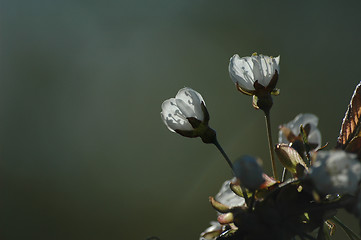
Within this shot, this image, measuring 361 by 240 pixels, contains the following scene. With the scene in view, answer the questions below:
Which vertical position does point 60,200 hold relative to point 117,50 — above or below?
below

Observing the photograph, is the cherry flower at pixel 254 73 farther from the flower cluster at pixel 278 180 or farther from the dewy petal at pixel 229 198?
the dewy petal at pixel 229 198

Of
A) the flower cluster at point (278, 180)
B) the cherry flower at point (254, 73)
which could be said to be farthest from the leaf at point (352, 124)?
the cherry flower at point (254, 73)

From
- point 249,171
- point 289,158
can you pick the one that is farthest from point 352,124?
point 249,171

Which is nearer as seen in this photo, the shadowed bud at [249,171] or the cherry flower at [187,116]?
the shadowed bud at [249,171]

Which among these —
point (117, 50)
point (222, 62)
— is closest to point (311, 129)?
point (222, 62)

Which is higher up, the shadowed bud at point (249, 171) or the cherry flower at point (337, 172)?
the shadowed bud at point (249, 171)

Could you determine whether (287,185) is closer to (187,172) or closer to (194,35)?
(187,172)

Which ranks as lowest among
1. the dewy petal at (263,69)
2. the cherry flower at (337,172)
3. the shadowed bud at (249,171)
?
the cherry flower at (337,172)
